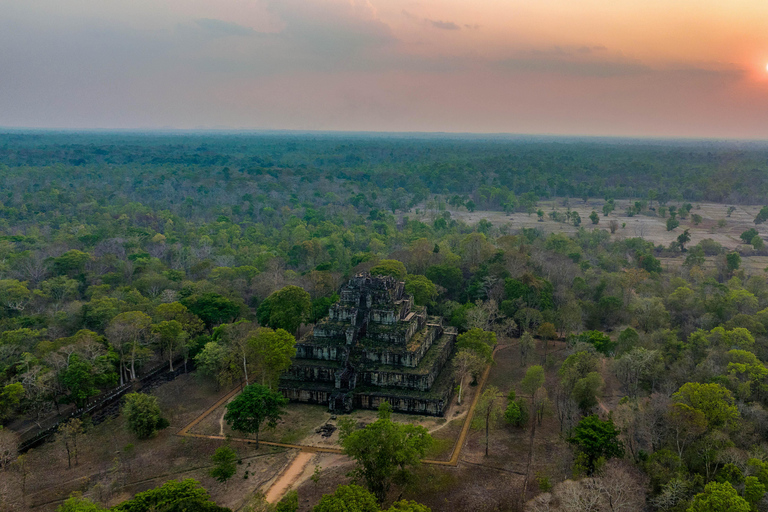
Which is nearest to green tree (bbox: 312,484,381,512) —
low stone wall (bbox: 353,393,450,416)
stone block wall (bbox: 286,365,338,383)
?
low stone wall (bbox: 353,393,450,416)

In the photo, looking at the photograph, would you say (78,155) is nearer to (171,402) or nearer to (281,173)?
(281,173)

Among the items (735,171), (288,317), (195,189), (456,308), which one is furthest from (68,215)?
(735,171)

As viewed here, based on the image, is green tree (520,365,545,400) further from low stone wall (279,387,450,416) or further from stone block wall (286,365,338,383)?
stone block wall (286,365,338,383)

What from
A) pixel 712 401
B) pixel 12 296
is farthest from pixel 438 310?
pixel 12 296

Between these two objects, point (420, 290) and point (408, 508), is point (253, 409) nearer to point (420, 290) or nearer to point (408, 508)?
point (408, 508)

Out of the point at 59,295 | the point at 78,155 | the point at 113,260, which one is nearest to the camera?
the point at 59,295

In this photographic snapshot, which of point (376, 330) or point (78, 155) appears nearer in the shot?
point (376, 330)

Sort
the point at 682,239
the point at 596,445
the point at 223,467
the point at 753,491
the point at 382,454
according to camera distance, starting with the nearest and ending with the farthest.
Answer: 1. the point at 753,491
2. the point at 382,454
3. the point at 596,445
4. the point at 223,467
5. the point at 682,239
